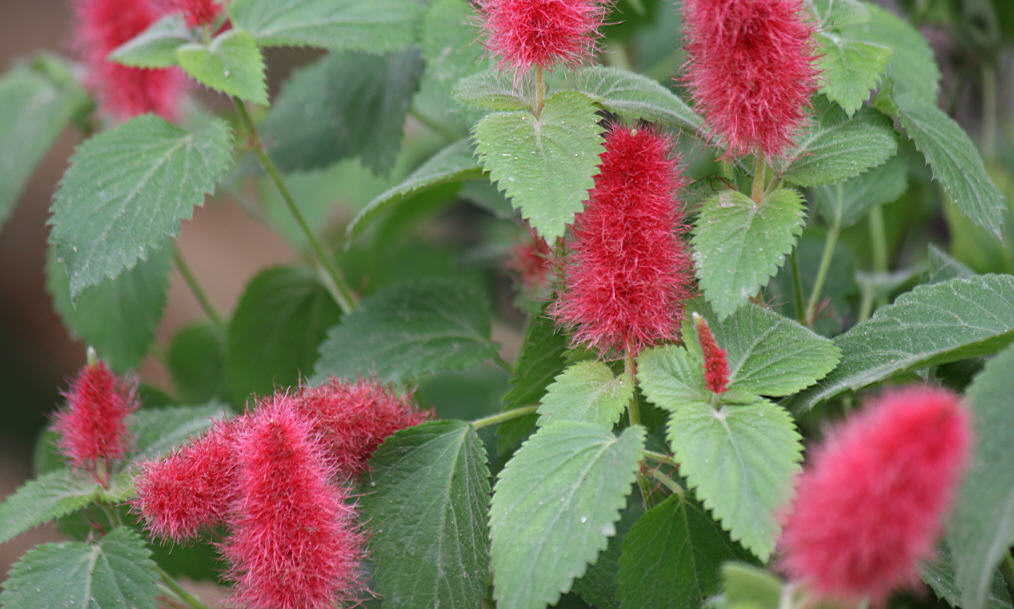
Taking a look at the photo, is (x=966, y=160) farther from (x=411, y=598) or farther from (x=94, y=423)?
(x=94, y=423)

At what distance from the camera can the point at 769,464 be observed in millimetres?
562

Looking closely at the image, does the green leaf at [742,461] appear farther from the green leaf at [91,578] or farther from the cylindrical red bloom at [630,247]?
the green leaf at [91,578]

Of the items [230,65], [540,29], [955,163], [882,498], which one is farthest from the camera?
[230,65]

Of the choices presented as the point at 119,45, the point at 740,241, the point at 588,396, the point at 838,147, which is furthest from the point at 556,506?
the point at 119,45

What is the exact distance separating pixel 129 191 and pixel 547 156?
1.28 ft

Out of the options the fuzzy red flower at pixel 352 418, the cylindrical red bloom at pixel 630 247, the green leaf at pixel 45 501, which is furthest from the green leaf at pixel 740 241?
the green leaf at pixel 45 501

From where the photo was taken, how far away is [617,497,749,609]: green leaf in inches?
25.0

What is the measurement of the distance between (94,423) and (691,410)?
1.46 ft

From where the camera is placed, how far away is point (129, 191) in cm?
81

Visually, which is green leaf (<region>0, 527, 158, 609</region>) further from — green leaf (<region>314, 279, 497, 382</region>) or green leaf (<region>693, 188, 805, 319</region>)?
green leaf (<region>693, 188, 805, 319</region>)

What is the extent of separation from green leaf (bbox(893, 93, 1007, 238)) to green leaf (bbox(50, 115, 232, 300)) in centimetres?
54

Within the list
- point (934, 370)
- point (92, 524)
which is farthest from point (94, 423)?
point (934, 370)

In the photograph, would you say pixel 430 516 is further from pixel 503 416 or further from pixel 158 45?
pixel 158 45

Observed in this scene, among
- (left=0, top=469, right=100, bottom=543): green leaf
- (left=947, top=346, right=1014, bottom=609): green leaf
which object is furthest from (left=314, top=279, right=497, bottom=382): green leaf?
(left=947, top=346, right=1014, bottom=609): green leaf
